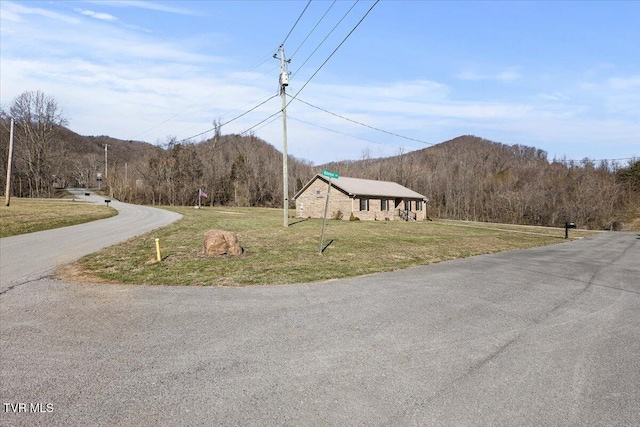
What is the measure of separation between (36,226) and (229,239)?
14.2m

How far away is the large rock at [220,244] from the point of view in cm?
1108

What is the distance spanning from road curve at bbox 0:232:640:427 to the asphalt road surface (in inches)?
0.7

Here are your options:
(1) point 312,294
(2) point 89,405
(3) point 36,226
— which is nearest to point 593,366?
(1) point 312,294

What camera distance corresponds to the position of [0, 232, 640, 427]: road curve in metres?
3.00

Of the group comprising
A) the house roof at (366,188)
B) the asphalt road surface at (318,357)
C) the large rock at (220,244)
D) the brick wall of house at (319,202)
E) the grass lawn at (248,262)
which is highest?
the house roof at (366,188)

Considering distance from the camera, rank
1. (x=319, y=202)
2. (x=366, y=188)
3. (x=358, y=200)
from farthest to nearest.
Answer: (x=366, y=188) → (x=319, y=202) → (x=358, y=200)

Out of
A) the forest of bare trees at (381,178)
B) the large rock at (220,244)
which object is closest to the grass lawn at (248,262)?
the large rock at (220,244)

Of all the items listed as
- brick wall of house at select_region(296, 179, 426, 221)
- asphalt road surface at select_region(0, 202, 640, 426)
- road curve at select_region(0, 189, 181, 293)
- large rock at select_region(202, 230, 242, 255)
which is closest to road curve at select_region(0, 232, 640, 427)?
asphalt road surface at select_region(0, 202, 640, 426)

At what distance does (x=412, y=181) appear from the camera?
69438mm

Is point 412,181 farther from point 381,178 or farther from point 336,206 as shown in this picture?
point 336,206

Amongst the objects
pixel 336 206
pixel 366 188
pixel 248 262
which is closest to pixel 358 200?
pixel 336 206

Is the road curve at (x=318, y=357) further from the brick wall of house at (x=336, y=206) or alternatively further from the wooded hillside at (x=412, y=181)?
the wooded hillside at (x=412, y=181)

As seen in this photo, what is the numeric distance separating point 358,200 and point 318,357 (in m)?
33.0

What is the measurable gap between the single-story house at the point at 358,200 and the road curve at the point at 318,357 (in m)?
29.4
